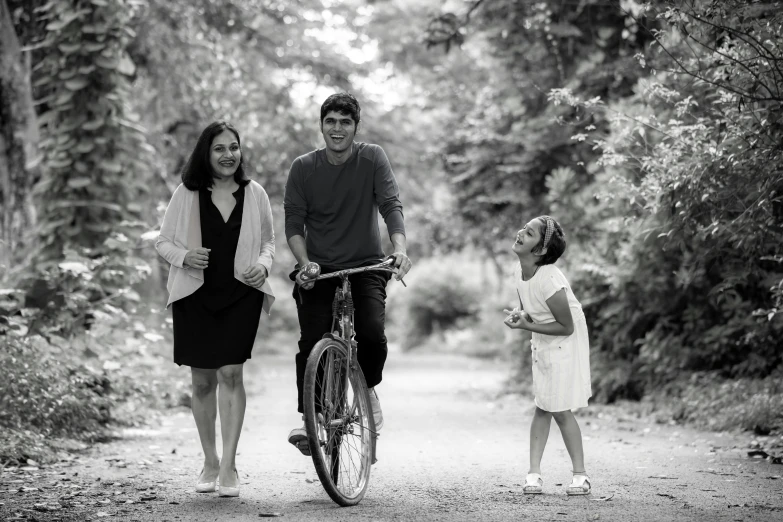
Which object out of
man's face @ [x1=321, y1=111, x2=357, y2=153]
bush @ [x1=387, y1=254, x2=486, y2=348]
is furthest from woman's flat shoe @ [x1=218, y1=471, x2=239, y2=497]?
bush @ [x1=387, y1=254, x2=486, y2=348]

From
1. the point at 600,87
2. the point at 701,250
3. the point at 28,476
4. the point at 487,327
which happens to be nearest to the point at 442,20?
the point at 600,87

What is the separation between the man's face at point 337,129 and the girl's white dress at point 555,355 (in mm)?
1340

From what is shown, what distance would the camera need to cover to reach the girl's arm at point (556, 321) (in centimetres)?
557

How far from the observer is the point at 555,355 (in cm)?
569

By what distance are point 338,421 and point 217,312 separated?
94 cm

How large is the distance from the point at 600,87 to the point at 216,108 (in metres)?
6.23

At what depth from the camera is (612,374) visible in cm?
1168

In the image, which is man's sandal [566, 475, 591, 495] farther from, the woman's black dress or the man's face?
the man's face

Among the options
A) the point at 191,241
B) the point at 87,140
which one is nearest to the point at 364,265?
the point at 191,241

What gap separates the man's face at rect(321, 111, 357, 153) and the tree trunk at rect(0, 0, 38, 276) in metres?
6.35

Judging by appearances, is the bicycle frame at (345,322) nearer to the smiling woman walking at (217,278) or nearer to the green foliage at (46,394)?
the smiling woman walking at (217,278)

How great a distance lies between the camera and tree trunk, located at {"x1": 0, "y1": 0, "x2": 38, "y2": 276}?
11.0 m

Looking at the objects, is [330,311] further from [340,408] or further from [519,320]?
[519,320]

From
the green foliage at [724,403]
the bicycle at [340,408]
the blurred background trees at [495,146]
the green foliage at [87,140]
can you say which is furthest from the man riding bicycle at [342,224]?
the green foliage at [87,140]
